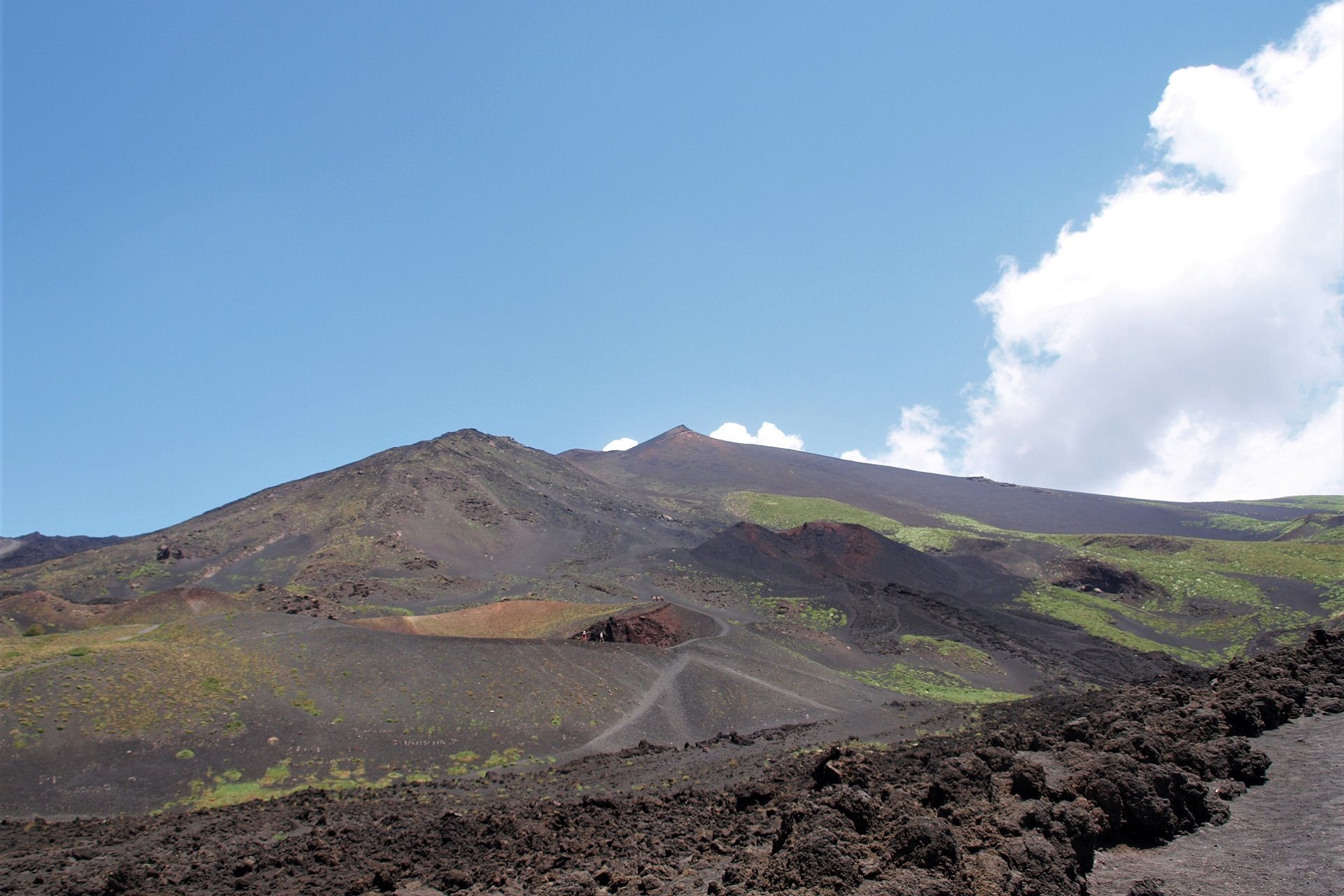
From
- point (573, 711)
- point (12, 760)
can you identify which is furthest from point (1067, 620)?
point (12, 760)

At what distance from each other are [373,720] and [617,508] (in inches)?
2467

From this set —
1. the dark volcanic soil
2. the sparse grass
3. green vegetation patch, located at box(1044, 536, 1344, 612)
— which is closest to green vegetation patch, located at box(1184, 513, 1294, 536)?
the sparse grass

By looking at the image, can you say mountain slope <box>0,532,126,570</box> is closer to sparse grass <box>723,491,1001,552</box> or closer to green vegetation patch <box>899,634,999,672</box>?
sparse grass <box>723,491,1001,552</box>

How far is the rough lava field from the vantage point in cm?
920

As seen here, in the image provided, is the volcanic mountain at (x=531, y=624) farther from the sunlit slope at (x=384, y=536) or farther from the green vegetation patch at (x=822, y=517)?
the green vegetation patch at (x=822, y=517)

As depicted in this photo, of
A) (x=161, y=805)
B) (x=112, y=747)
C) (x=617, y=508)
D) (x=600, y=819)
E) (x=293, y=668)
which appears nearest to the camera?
(x=600, y=819)

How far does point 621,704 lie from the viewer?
1023 inches

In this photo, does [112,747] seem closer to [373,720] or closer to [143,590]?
[373,720]

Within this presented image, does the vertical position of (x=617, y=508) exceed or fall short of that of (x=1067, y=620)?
it exceeds it

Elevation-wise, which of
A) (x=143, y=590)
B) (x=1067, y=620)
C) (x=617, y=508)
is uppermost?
(x=617, y=508)

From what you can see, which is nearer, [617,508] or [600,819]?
[600,819]

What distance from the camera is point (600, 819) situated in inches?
504

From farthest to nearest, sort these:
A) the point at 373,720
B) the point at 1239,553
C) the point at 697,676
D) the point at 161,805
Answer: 1. the point at 1239,553
2. the point at 697,676
3. the point at 373,720
4. the point at 161,805

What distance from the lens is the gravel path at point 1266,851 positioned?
6488 millimetres
